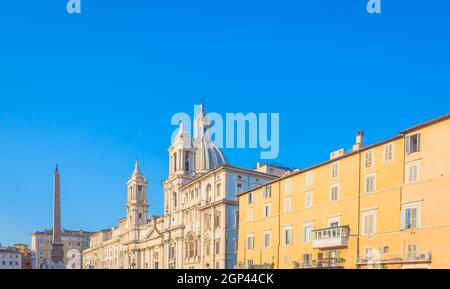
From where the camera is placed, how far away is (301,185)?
25406 mm

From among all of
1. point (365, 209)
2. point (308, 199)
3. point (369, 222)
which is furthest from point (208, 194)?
point (369, 222)

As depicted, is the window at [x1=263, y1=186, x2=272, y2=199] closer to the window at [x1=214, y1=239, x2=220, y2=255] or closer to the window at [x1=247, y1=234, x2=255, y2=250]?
the window at [x1=247, y1=234, x2=255, y2=250]

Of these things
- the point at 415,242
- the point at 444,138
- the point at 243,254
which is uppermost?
the point at 444,138

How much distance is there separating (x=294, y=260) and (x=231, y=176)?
11775 millimetres

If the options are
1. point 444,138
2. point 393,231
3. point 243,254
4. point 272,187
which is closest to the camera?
point 444,138

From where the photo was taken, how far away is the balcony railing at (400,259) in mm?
17484

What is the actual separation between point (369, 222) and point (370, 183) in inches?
68.1

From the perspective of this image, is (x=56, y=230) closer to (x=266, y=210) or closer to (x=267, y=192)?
(x=266, y=210)

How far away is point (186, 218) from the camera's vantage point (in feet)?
138
